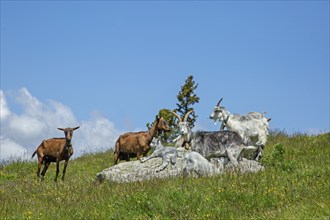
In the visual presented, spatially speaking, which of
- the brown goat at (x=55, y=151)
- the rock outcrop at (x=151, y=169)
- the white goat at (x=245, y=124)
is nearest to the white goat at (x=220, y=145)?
the rock outcrop at (x=151, y=169)

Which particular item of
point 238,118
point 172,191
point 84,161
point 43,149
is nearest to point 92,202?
point 172,191

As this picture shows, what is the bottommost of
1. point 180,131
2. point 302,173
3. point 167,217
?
point 167,217

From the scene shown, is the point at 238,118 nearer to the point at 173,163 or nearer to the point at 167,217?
the point at 173,163

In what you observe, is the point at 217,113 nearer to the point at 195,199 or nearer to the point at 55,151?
the point at 55,151

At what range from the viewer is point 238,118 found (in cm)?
1945

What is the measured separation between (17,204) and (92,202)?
207 centimetres

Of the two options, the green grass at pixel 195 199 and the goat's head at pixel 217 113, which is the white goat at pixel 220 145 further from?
the goat's head at pixel 217 113

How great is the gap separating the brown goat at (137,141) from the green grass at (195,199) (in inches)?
217

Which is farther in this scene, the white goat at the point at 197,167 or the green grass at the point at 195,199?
the white goat at the point at 197,167

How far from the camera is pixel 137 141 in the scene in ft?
69.7

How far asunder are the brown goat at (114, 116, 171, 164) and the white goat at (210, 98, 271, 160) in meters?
2.44

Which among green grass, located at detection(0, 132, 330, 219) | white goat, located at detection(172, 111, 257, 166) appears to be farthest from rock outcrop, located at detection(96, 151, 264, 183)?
green grass, located at detection(0, 132, 330, 219)

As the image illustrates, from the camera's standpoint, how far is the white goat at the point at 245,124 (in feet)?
62.8

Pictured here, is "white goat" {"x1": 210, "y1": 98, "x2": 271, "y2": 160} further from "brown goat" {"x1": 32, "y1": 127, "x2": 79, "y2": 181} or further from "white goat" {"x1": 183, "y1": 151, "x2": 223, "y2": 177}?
"brown goat" {"x1": 32, "y1": 127, "x2": 79, "y2": 181}
